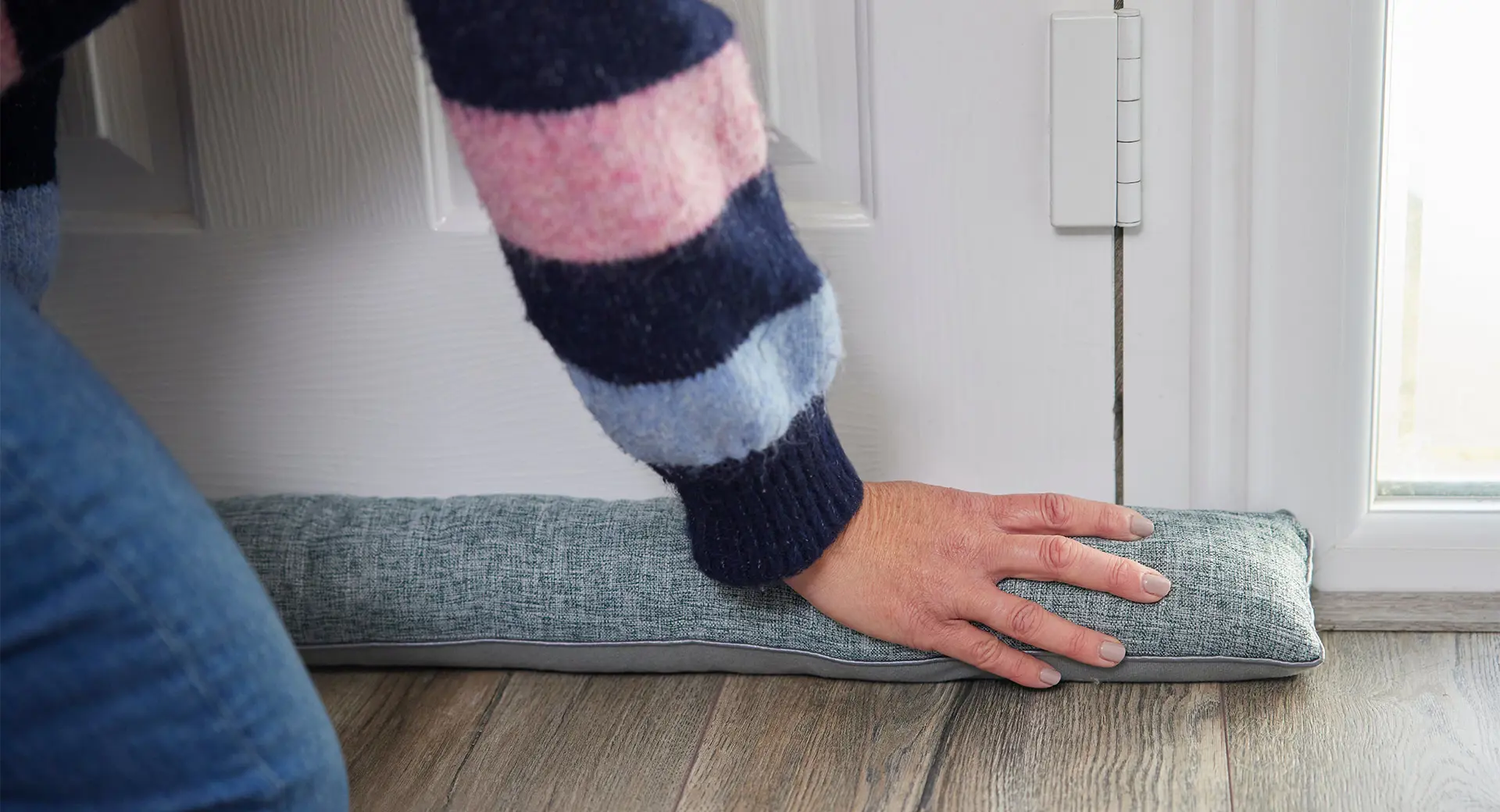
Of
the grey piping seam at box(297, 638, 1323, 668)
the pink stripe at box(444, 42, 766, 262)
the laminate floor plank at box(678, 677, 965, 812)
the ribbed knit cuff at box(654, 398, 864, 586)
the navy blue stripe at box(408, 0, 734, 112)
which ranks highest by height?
the navy blue stripe at box(408, 0, 734, 112)

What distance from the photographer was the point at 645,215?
62 cm

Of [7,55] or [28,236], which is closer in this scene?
[7,55]

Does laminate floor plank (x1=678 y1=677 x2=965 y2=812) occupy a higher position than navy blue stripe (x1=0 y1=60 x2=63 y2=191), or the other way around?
navy blue stripe (x1=0 y1=60 x2=63 y2=191)

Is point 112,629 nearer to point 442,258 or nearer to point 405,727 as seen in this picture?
point 405,727

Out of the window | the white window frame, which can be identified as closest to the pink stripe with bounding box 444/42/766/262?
the white window frame

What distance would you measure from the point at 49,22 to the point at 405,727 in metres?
0.49

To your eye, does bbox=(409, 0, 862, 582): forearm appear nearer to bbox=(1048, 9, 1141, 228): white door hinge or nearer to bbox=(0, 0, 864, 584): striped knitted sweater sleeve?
bbox=(0, 0, 864, 584): striped knitted sweater sleeve

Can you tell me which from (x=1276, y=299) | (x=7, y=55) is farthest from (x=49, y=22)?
(x=1276, y=299)

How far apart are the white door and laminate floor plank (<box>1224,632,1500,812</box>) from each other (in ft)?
0.66

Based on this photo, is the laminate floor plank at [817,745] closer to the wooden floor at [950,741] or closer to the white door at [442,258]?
the wooden floor at [950,741]

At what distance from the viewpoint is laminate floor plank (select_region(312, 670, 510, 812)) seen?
31.6 inches

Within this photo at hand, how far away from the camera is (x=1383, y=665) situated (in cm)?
88

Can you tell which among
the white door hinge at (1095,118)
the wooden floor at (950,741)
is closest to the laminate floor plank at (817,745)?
the wooden floor at (950,741)

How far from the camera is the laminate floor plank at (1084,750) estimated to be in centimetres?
76
